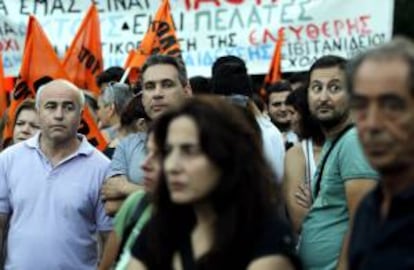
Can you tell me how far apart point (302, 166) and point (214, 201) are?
2.39 metres

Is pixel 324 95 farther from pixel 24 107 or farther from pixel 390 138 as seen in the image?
pixel 24 107

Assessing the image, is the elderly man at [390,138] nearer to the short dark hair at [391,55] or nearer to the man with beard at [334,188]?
the short dark hair at [391,55]

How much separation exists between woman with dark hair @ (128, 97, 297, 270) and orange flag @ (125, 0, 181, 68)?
7425 millimetres

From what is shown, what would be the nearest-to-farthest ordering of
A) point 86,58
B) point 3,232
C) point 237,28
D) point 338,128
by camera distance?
point 338,128 → point 3,232 → point 86,58 → point 237,28

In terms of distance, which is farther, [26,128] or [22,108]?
[22,108]

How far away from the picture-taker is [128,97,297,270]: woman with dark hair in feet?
14.3

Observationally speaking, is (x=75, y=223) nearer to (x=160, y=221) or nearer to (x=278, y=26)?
(x=160, y=221)

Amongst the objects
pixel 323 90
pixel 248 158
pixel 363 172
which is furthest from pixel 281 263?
pixel 323 90

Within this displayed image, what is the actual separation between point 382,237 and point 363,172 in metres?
2.06

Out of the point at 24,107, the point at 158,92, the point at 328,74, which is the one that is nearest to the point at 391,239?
the point at 328,74

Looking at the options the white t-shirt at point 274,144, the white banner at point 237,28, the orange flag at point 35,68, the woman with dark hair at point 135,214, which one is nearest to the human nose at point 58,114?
the white t-shirt at point 274,144

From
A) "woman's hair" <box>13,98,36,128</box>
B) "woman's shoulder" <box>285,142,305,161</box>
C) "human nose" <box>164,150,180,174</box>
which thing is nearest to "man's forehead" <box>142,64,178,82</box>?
"woman's shoulder" <box>285,142,305,161</box>

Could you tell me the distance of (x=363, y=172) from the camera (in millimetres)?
5848

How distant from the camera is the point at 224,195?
4410 millimetres
